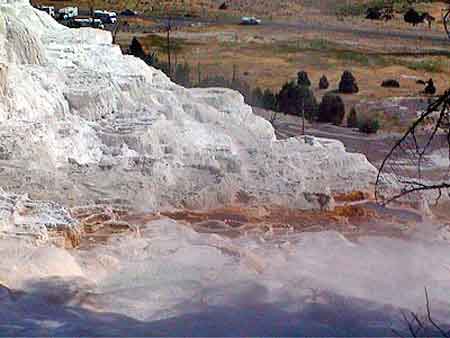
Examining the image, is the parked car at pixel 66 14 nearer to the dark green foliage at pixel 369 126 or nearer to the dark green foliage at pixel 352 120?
the dark green foliage at pixel 352 120

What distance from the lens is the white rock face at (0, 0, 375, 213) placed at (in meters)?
10.4

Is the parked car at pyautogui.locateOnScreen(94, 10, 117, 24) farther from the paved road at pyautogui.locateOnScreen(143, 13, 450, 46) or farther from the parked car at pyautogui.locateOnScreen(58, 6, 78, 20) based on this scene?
the paved road at pyautogui.locateOnScreen(143, 13, 450, 46)

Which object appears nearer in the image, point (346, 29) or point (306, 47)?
point (306, 47)

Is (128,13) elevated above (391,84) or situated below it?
above

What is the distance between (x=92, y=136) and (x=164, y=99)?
183 cm

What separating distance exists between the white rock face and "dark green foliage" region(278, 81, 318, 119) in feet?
25.0

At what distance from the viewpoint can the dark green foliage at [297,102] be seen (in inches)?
840

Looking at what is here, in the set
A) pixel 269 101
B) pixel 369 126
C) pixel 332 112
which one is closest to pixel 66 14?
pixel 269 101

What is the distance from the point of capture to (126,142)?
37.6 ft

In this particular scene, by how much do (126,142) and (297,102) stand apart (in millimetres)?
10550

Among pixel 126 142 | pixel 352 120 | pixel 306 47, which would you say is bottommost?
pixel 352 120

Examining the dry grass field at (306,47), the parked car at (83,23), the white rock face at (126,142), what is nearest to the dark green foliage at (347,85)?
the dry grass field at (306,47)

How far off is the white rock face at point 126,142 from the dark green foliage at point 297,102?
7621 millimetres

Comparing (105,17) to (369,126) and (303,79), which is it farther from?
(369,126)
